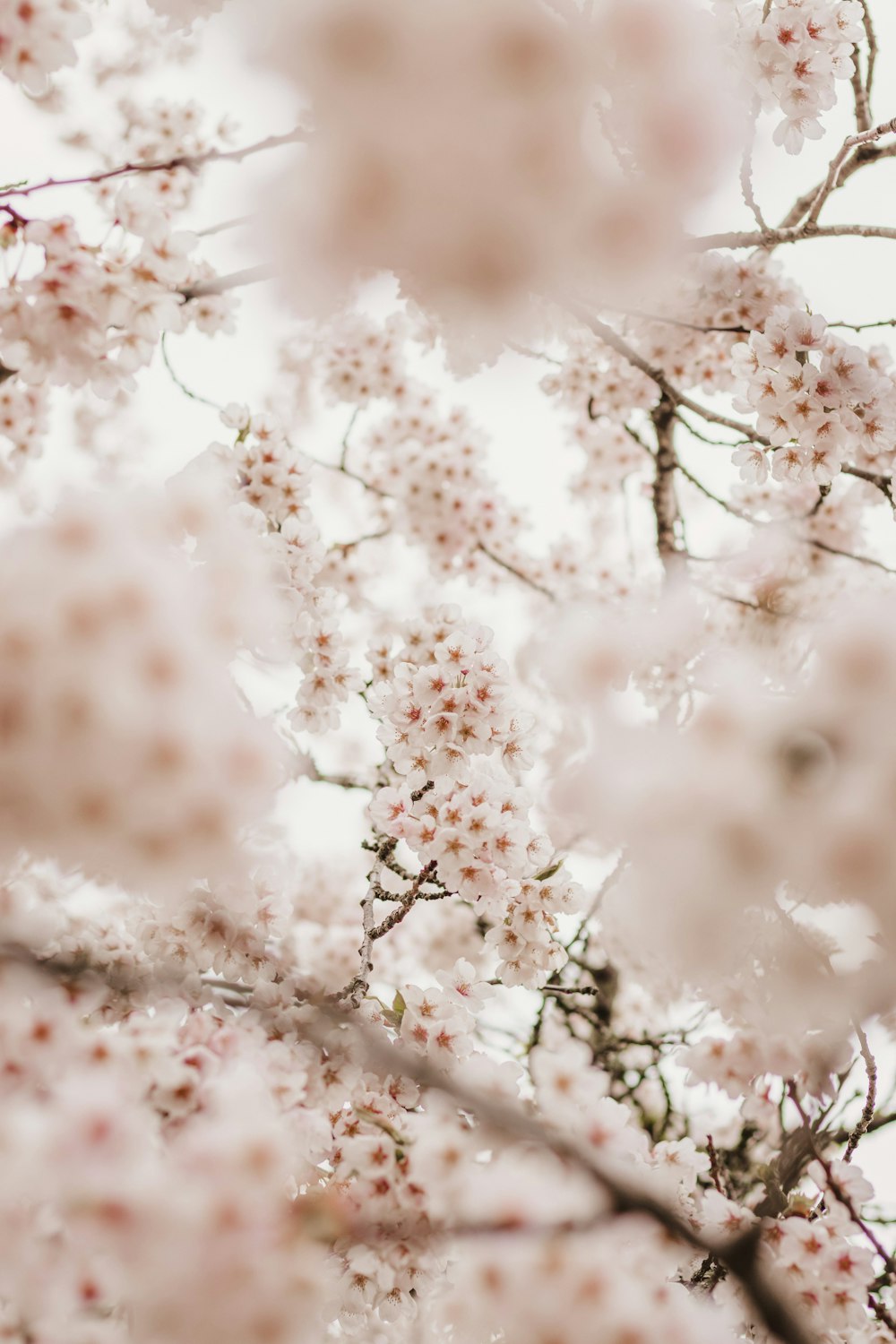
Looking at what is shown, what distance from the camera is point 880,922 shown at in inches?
51.0

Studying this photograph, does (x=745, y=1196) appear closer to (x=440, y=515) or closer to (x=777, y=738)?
(x=777, y=738)

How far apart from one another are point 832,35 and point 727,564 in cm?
322

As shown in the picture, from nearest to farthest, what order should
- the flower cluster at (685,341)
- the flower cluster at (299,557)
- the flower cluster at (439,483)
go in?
the flower cluster at (299,557) < the flower cluster at (685,341) < the flower cluster at (439,483)

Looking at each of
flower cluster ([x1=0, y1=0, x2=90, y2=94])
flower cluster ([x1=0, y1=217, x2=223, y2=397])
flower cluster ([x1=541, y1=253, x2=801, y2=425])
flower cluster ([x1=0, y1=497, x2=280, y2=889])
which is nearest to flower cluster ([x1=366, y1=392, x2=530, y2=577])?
flower cluster ([x1=541, y1=253, x2=801, y2=425])

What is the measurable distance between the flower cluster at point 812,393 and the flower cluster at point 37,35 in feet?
7.21

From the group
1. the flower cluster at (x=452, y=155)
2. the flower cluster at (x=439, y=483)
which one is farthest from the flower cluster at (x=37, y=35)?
the flower cluster at (x=439, y=483)

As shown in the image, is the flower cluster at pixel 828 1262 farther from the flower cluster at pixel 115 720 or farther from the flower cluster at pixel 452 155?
the flower cluster at pixel 452 155

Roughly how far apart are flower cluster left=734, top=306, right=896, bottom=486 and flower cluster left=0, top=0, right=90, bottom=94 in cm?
220

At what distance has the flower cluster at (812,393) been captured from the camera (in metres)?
2.69

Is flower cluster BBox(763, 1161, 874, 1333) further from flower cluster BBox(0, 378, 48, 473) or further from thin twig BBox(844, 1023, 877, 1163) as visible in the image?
flower cluster BBox(0, 378, 48, 473)

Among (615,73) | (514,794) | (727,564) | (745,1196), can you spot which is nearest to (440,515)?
(727,564)

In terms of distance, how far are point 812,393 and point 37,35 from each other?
2509 mm

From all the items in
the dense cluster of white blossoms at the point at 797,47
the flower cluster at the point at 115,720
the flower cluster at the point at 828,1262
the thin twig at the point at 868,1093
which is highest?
the dense cluster of white blossoms at the point at 797,47

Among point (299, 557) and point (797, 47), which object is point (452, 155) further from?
point (797, 47)
